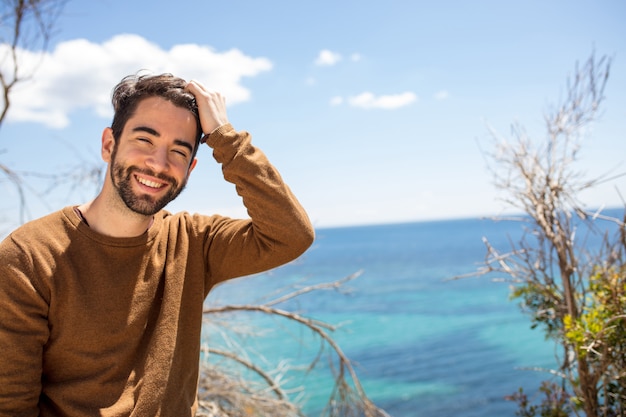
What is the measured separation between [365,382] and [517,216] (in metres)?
10.5

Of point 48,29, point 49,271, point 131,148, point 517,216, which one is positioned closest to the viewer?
point 49,271

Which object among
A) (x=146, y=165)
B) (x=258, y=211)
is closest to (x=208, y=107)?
(x=146, y=165)

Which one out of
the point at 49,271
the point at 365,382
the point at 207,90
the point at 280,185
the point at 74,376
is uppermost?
the point at 207,90

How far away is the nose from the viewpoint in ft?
5.30

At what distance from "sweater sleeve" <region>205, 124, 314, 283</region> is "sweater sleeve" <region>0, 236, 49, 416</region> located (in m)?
0.59

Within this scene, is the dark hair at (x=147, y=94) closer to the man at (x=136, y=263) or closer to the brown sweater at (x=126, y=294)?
the man at (x=136, y=263)

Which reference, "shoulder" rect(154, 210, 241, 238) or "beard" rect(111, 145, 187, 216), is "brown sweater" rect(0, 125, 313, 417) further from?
"beard" rect(111, 145, 187, 216)

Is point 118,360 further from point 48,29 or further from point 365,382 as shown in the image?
point 365,382

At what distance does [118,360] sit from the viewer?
1.53 metres

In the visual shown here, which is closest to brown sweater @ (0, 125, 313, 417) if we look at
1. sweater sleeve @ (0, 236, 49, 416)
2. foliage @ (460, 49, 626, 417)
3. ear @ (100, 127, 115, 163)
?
sweater sleeve @ (0, 236, 49, 416)

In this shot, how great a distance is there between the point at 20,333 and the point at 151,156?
0.62m

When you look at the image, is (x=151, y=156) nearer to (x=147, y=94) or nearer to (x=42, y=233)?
(x=147, y=94)

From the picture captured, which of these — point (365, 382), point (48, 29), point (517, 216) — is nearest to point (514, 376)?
point (365, 382)

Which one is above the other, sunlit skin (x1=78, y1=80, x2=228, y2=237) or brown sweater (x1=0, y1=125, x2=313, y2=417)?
sunlit skin (x1=78, y1=80, x2=228, y2=237)
